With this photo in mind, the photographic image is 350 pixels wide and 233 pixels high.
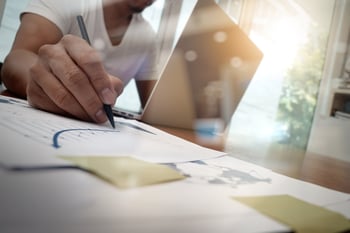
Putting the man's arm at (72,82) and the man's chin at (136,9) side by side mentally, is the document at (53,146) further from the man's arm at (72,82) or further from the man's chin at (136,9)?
the man's chin at (136,9)

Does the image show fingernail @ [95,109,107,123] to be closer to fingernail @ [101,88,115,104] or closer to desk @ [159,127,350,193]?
fingernail @ [101,88,115,104]

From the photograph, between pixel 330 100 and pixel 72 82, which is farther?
pixel 330 100

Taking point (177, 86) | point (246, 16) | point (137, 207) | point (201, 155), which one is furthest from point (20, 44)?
point (246, 16)

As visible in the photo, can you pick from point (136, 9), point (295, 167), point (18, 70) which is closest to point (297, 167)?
point (295, 167)

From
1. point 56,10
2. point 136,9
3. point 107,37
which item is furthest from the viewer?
point 136,9

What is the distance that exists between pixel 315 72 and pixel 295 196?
2.72 metres

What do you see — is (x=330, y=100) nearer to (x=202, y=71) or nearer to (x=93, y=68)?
(x=202, y=71)

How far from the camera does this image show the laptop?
62cm

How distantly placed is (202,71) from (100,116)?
0.32 meters

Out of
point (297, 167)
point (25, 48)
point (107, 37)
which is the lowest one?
point (297, 167)

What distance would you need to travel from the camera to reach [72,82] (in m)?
0.39

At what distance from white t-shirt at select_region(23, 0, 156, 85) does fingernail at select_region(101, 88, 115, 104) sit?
0.46 meters

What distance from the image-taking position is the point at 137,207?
140 mm

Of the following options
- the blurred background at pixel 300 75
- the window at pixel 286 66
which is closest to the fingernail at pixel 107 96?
the blurred background at pixel 300 75
